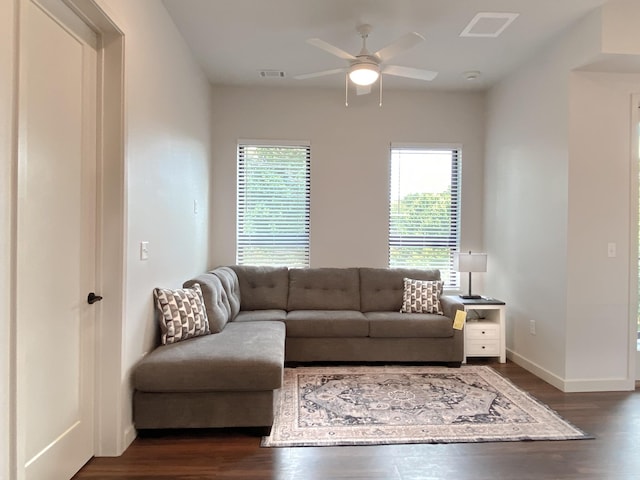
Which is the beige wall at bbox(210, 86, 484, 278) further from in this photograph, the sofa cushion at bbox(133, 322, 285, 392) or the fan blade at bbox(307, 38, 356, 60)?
the sofa cushion at bbox(133, 322, 285, 392)

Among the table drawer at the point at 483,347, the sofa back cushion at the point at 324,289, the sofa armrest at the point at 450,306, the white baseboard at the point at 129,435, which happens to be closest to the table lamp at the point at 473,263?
the sofa armrest at the point at 450,306

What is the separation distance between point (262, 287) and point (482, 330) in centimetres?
239

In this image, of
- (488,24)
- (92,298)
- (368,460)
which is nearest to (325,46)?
(488,24)

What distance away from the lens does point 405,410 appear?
2.89 meters

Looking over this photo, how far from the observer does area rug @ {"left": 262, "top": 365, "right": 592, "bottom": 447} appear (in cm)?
253

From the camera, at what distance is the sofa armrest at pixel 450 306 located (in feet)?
12.8

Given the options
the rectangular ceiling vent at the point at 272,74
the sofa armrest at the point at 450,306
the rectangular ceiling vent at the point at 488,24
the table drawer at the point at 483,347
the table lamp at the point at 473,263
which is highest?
the rectangular ceiling vent at the point at 272,74

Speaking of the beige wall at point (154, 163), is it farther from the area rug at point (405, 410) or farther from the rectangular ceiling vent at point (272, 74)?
the area rug at point (405, 410)

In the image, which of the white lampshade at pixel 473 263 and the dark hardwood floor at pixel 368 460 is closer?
the dark hardwood floor at pixel 368 460

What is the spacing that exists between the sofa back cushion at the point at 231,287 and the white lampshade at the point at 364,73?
2.22 m

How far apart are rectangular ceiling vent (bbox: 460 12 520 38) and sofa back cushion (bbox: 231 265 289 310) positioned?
296 cm

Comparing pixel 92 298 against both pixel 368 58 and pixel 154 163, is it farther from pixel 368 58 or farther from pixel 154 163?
pixel 368 58

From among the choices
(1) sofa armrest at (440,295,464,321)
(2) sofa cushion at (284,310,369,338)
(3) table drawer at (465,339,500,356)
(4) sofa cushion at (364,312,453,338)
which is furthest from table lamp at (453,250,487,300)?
(2) sofa cushion at (284,310,369,338)

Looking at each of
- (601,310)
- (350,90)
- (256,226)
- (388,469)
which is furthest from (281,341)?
(350,90)
